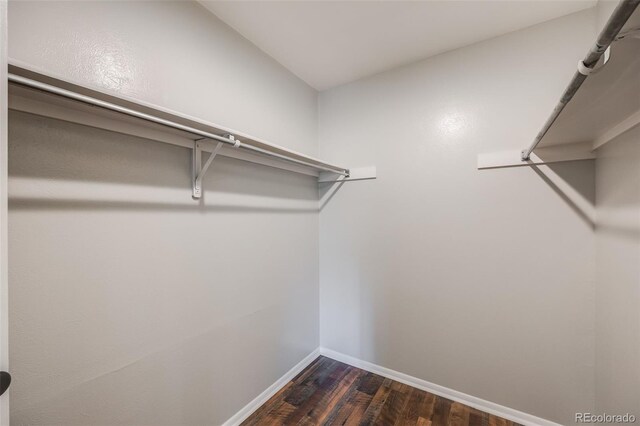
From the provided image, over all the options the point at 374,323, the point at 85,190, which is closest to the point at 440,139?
the point at 374,323

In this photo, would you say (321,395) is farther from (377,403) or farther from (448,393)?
(448,393)

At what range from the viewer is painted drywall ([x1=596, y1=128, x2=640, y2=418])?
3.50ft

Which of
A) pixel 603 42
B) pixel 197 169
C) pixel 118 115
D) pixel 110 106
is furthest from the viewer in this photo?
pixel 197 169

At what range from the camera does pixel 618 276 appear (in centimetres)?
122

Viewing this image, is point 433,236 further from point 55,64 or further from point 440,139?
point 55,64

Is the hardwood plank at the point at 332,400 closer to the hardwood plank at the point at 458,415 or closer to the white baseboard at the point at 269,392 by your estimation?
the white baseboard at the point at 269,392

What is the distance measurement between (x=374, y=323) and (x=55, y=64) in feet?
7.91

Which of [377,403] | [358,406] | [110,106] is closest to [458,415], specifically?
[377,403]

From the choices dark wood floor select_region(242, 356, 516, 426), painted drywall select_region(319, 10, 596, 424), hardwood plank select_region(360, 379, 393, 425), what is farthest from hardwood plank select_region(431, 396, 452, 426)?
hardwood plank select_region(360, 379, 393, 425)

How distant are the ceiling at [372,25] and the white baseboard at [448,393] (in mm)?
2460

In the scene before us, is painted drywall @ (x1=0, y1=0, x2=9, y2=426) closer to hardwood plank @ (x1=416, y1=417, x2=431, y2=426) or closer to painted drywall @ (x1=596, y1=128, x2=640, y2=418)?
hardwood plank @ (x1=416, y1=417, x2=431, y2=426)

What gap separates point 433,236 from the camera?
1913mm

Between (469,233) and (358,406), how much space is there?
1428mm

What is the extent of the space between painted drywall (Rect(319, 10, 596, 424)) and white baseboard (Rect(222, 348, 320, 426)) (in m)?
0.27
